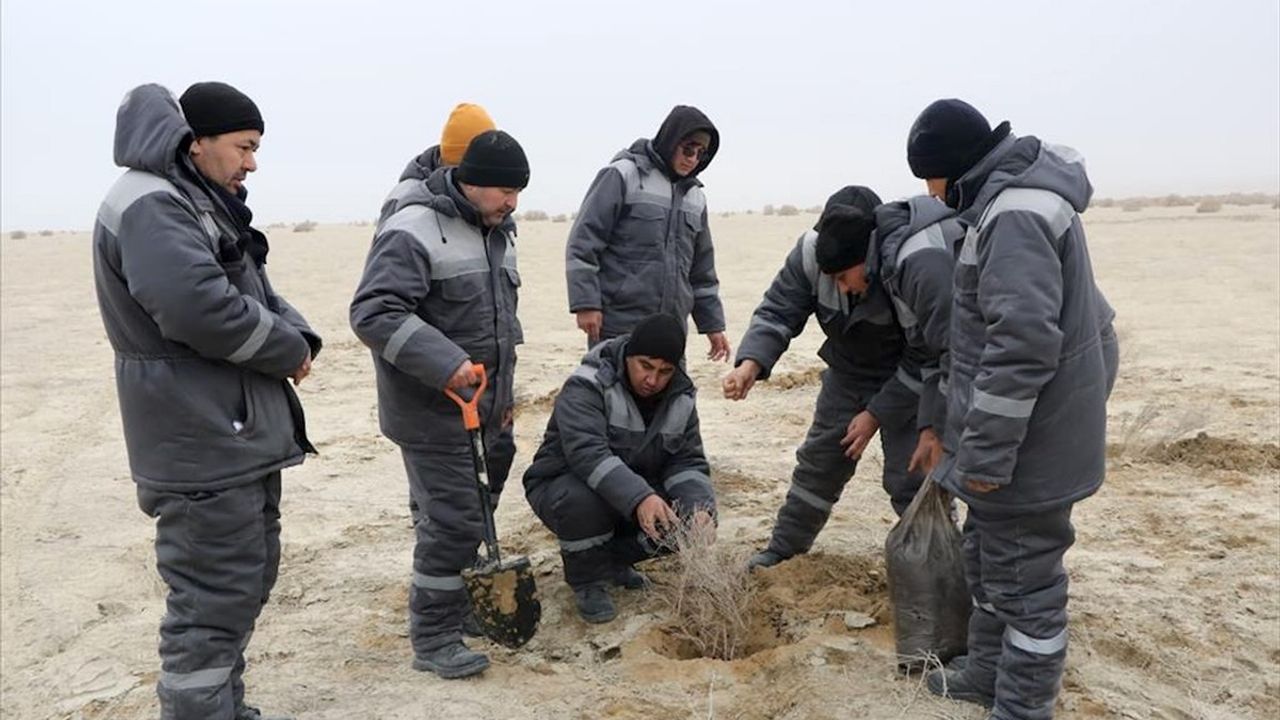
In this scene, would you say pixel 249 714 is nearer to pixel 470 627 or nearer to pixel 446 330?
pixel 470 627

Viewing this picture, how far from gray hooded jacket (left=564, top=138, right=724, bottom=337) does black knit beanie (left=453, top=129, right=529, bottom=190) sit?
1.34 m

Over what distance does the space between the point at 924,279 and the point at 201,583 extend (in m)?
2.56

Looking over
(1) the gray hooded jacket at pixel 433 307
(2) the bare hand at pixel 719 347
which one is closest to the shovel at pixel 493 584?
(1) the gray hooded jacket at pixel 433 307

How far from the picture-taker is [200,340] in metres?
2.86

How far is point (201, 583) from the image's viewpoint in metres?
3.00

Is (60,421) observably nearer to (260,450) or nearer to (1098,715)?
(260,450)

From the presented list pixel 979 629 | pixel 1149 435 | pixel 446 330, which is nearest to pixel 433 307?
pixel 446 330

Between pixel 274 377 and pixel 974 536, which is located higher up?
pixel 274 377

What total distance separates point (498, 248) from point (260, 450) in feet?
4.00

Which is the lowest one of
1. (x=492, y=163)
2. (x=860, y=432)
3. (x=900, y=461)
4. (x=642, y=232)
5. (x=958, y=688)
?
(x=958, y=688)

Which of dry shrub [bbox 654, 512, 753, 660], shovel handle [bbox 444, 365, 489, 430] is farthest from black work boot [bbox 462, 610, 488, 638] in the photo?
shovel handle [bbox 444, 365, 489, 430]

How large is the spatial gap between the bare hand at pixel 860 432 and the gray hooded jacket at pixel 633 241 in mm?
1296

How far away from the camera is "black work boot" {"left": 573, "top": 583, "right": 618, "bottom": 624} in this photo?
423cm

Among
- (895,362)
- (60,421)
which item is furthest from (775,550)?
(60,421)
